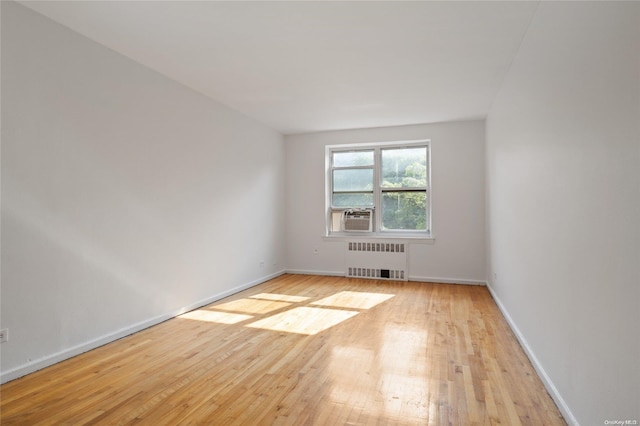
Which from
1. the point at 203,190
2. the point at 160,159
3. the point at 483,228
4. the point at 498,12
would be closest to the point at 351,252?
the point at 483,228

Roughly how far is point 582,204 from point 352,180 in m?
4.96

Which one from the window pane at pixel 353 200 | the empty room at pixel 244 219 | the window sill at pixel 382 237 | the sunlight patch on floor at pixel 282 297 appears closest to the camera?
the empty room at pixel 244 219

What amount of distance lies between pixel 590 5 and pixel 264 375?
9.61 ft

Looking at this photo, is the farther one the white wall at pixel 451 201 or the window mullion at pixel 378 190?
the window mullion at pixel 378 190

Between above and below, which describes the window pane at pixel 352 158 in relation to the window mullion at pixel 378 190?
above

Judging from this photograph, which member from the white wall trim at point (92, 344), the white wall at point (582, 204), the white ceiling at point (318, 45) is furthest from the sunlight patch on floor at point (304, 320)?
the white ceiling at point (318, 45)

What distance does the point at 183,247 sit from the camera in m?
4.09

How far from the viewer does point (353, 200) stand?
21.6ft

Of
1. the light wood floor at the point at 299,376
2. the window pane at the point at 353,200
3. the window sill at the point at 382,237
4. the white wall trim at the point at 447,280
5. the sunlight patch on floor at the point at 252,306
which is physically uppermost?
the window pane at the point at 353,200

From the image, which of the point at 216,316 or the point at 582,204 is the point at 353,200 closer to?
the point at 216,316

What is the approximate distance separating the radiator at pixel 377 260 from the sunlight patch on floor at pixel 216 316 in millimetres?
2761

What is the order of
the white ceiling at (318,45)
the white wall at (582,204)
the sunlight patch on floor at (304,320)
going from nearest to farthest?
1. the white wall at (582,204)
2. the white ceiling at (318,45)
3. the sunlight patch on floor at (304,320)

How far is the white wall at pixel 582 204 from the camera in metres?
1.32

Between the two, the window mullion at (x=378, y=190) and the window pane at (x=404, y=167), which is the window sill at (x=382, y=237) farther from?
the window pane at (x=404, y=167)
